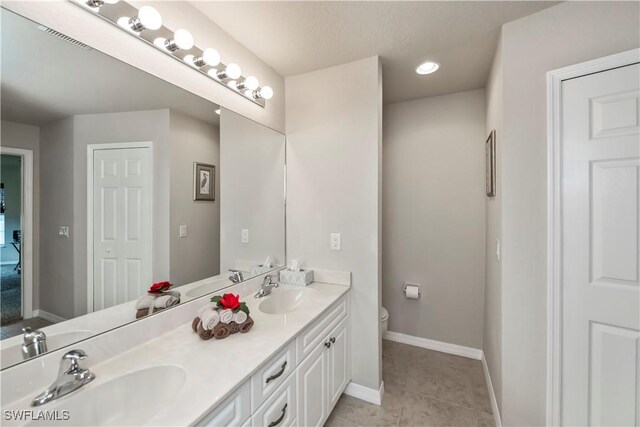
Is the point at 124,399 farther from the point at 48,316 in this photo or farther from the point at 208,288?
the point at 208,288

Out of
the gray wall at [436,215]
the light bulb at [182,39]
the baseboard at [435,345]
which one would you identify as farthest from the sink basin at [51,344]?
the baseboard at [435,345]

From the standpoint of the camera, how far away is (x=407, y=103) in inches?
104

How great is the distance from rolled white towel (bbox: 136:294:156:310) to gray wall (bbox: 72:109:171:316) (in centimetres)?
8

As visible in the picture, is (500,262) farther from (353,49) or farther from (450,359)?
(353,49)

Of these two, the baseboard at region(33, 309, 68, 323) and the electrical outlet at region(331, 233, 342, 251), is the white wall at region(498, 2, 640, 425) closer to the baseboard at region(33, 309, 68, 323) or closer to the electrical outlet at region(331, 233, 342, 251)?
the electrical outlet at region(331, 233, 342, 251)

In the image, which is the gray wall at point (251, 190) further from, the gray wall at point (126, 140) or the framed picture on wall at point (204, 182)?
the gray wall at point (126, 140)

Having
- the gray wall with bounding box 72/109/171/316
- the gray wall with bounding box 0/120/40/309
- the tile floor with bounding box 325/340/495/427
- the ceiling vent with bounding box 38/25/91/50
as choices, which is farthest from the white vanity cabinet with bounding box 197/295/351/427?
the ceiling vent with bounding box 38/25/91/50

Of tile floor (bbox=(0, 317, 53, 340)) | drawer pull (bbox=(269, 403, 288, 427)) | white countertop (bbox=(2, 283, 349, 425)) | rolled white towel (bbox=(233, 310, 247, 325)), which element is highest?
tile floor (bbox=(0, 317, 53, 340))

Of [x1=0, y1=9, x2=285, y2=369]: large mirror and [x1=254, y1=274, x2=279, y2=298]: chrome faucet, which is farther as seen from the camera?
[x1=254, y1=274, x2=279, y2=298]: chrome faucet

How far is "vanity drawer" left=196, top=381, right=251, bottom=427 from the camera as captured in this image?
2.62 ft

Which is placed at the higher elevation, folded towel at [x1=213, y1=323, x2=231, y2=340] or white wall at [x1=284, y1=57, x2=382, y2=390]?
white wall at [x1=284, y1=57, x2=382, y2=390]

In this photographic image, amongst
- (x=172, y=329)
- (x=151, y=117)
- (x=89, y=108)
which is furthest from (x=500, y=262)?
(x=89, y=108)

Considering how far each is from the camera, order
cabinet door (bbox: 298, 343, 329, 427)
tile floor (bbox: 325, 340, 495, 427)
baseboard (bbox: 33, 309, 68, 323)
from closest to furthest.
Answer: baseboard (bbox: 33, 309, 68, 323) → cabinet door (bbox: 298, 343, 329, 427) → tile floor (bbox: 325, 340, 495, 427)

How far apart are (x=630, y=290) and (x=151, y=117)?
2.36 meters
